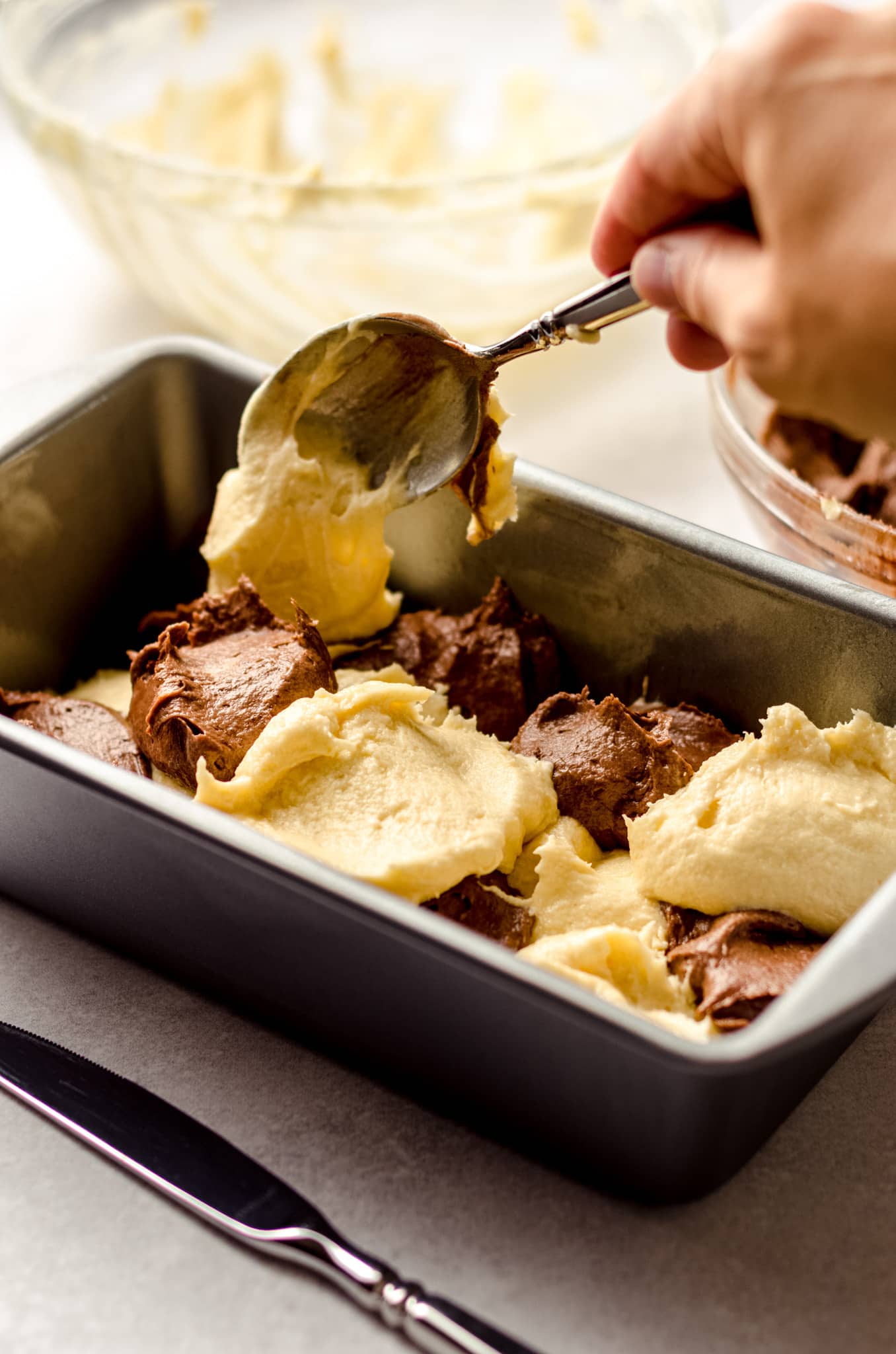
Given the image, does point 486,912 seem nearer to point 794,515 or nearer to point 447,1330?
point 447,1330

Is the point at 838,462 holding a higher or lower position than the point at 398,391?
lower

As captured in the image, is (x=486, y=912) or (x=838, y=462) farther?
(x=838, y=462)

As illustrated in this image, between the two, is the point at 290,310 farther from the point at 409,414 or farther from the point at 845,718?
the point at 845,718

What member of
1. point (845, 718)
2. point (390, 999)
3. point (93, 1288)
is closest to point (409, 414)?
point (845, 718)

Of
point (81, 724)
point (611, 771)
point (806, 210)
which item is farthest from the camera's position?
point (81, 724)

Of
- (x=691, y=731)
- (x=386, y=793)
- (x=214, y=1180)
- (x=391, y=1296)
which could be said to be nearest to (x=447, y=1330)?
(x=391, y=1296)

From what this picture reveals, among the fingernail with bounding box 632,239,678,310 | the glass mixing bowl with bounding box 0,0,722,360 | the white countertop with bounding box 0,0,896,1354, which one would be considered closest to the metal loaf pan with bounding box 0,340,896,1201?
the white countertop with bounding box 0,0,896,1354

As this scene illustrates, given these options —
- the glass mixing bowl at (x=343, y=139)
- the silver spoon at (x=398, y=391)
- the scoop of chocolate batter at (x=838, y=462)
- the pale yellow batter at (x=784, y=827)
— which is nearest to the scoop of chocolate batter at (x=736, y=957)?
the pale yellow batter at (x=784, y=827)

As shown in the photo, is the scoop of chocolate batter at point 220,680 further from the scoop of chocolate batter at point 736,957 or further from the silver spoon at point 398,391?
the scoop of chocolate batter at point 736,957
